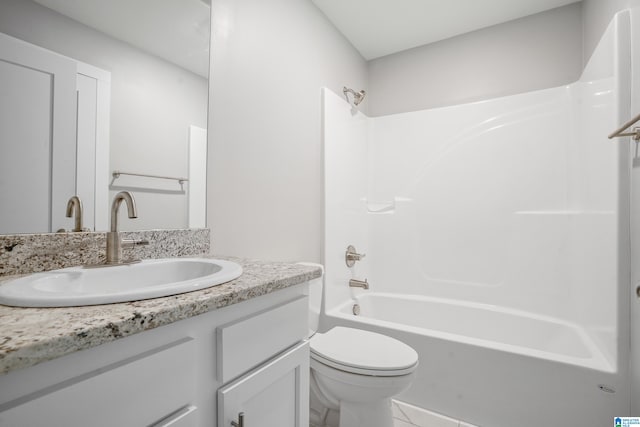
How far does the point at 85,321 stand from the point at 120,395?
13 centimetres

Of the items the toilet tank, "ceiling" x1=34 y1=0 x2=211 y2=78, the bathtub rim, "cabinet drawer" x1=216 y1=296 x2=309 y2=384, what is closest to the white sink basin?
"cabinet drawer" x1=216 y1=296 x2=309 y2=384

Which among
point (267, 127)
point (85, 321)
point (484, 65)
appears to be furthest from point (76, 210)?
point (484, 65)

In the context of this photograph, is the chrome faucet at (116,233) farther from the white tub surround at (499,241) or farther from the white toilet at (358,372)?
the white tub surround at (499,241)

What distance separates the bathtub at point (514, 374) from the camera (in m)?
1.36

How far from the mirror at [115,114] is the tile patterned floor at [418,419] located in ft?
4.84

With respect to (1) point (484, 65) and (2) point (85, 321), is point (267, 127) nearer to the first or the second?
(2) point (85, 321)

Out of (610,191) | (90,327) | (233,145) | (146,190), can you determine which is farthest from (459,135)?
(90,327)

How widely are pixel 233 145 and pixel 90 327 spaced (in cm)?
108

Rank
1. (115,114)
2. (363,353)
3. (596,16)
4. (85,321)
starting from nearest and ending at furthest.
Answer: (85,321) < (115,114) < (363,353) < (596,16)

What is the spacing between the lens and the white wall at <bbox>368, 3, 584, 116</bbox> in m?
2.09

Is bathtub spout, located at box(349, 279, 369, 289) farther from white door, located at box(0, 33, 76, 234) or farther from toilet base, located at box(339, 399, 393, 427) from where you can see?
white door, located at box(0, 33, 76, 234)

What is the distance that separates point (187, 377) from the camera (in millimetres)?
582

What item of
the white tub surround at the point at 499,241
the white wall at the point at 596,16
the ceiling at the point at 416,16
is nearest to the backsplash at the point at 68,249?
the white tub surround at the point at 499,241

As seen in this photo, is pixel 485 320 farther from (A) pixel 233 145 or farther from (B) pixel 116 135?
(B) pixel 116 135
